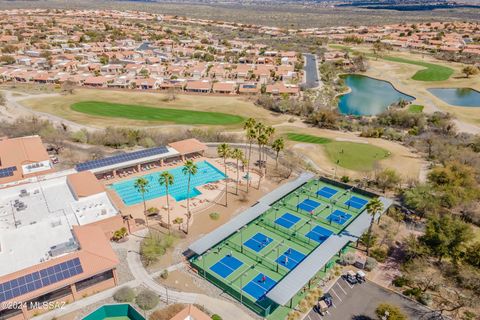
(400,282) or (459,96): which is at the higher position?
(459,96)

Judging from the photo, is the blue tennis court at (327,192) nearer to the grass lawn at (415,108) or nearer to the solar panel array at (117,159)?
the solar panel array at (117,159)

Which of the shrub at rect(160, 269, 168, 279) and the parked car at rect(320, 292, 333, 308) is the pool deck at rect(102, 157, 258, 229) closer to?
Answer: the shrub at rect(160, 269, 168, 279)

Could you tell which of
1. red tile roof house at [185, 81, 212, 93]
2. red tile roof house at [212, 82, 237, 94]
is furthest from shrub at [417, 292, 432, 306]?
red tile roof house at [185, 81, 212, 93]

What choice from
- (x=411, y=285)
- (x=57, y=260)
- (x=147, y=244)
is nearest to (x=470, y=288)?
(x=411, y=285)

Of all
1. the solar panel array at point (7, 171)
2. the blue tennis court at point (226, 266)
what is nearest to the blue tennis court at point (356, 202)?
the blue tennis court at point (226, 266)

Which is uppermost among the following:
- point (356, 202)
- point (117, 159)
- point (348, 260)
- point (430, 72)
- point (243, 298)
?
point (430, 72)

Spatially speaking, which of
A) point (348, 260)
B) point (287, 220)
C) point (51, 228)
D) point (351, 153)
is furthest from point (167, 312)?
point (351, 153)

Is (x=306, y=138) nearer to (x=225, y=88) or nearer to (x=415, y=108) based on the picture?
(x=225, y=88)
